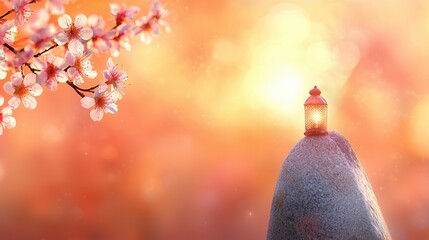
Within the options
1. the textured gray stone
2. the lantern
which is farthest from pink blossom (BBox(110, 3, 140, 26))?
the lantern

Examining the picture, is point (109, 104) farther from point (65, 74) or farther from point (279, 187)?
point (279, 187)

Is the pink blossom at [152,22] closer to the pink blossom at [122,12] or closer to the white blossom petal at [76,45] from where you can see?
the pink blossom at [122,12]

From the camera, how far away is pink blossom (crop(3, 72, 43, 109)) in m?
3.31

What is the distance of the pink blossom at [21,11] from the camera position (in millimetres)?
3024

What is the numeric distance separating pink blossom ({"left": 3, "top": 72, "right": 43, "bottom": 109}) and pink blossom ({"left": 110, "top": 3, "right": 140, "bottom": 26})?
2.12 ft

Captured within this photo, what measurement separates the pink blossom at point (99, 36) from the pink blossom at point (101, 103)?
337 millimetres

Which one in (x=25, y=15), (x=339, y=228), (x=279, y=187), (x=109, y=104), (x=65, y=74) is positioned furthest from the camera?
(x=279, y=187)

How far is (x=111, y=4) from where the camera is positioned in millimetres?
3467

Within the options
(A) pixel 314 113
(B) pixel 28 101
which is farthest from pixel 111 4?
(A) pixel 314 113

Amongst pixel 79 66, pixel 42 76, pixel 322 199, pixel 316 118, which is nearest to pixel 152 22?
pixel 79 66

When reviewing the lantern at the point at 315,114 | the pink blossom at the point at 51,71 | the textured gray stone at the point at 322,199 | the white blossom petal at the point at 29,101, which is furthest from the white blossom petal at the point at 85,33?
the lantern at the point at 315,114

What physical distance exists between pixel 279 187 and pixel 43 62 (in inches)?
193

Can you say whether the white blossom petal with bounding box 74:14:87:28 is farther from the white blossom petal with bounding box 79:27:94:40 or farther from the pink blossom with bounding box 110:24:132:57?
the pink blossom with bounding box 110:24:132:57

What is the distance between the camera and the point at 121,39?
3.46m
